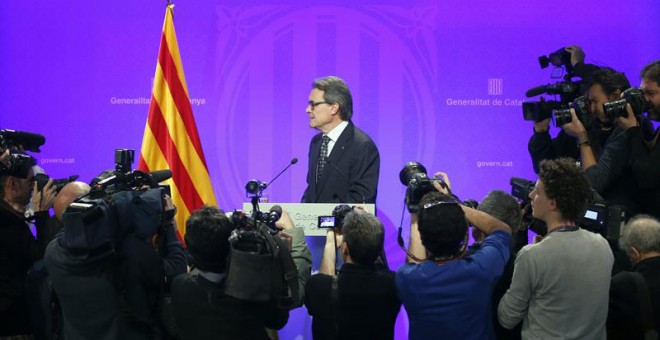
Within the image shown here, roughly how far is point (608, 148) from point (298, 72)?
258 centimetres

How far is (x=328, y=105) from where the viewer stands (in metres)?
4.39

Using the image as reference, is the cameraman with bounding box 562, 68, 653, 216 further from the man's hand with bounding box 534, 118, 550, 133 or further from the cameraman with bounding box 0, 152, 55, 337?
the cameraman with bounding box 0, 152, 55, 337

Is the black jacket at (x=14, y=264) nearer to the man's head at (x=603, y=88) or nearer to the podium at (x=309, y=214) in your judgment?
the podium at (x=309, y=214)

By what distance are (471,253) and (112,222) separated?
140cm

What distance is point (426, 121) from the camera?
5.59m

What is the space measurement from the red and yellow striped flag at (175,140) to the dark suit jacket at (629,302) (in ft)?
8.67

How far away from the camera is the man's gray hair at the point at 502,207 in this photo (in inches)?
124

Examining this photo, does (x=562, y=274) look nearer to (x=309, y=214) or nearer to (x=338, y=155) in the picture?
(x=309, y=214)

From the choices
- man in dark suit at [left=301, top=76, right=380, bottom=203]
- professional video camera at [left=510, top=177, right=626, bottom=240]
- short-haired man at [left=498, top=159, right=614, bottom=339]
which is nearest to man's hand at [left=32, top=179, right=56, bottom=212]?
man in dark suit at [left=301, top=76, right=380, bottom=203]

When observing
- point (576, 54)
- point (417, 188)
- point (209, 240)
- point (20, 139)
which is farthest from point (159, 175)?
point (576, 54)

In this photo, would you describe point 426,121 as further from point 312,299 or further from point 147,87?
point 312,299

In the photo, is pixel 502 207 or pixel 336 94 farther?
pixel 336 94

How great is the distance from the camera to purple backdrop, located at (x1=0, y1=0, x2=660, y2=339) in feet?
18.2

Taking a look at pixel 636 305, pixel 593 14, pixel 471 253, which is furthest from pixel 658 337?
pixel 593 14
